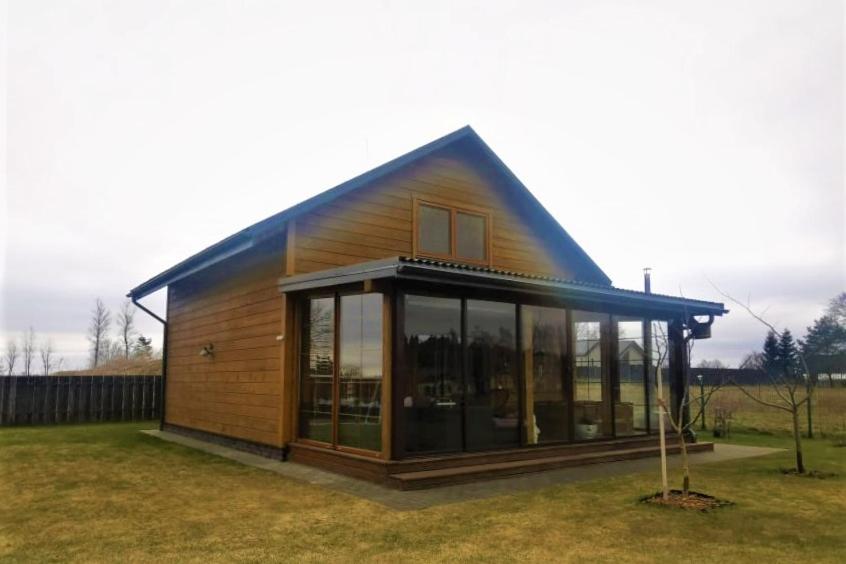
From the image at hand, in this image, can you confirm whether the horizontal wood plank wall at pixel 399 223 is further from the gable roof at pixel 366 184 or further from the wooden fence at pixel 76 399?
the wooden fence at pixel 76 399

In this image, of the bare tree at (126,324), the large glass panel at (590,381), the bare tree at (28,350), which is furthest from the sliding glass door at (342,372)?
the bare tree at (126,324)

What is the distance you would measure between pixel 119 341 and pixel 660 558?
5114 centimetres

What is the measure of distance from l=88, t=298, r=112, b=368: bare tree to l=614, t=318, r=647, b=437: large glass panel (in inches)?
1891

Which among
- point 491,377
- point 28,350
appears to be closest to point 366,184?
point 491,377

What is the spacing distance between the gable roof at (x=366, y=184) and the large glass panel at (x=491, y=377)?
9.73ft

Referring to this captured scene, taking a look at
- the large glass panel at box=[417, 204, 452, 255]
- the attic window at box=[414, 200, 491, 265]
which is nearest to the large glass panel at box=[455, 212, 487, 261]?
the attic window at box=[414, 200, 491, 265]

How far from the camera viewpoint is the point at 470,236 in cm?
1198

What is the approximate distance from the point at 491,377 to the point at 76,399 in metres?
13.3

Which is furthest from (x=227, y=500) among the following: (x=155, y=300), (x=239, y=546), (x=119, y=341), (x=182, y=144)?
(x=119, y=341)

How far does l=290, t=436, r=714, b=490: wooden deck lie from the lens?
302 inches

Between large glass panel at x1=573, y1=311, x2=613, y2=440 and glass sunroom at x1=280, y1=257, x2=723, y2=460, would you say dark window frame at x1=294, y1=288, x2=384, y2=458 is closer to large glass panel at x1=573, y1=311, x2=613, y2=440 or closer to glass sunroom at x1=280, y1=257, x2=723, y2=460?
glass sunroom at x1=280, y1=257, x2=723, y2=460

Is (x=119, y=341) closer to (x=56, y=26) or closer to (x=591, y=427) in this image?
(x=56, y=26)

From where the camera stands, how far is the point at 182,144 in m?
13.9

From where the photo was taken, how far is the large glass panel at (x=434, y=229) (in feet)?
37.1
